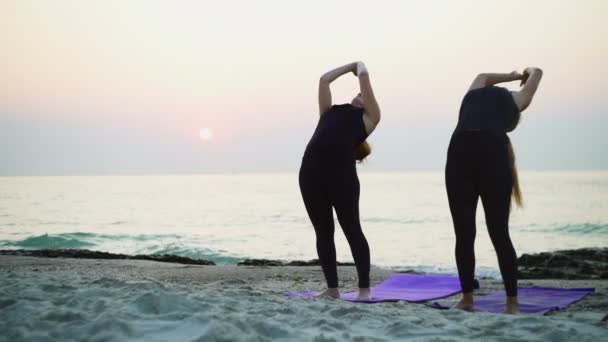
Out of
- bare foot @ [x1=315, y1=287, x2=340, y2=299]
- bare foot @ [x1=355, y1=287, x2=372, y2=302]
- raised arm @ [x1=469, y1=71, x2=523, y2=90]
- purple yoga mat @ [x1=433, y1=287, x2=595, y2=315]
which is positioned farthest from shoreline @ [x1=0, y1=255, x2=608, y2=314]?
raised arm @ [x1=469, y1=71, x2=523, y2=90]

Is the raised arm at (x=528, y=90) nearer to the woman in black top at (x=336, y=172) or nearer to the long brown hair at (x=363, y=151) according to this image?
the woman in black top at (x=336, y=172)

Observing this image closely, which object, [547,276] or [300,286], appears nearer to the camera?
[300,286]

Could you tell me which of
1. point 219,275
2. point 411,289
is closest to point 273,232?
point 219,275

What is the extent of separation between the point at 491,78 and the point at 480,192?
101 centimetres

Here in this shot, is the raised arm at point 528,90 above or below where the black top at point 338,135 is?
above

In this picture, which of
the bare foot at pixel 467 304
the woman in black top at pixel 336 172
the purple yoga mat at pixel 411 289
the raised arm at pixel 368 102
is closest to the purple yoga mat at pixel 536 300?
the bare foot at pixel 467 304

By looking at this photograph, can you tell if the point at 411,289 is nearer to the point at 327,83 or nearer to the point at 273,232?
the point at 327,83

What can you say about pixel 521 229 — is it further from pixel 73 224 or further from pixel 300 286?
pixel 300 286

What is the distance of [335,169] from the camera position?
4598 millimetres

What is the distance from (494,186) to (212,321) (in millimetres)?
2217

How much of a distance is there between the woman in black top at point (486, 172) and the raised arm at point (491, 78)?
5.5 inches

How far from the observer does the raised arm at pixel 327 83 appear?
4859 millimetres

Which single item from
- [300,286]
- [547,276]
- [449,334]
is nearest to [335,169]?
[300,286]

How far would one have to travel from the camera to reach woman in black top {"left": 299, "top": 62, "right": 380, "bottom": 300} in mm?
4578
